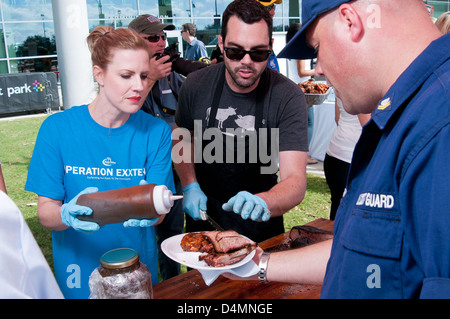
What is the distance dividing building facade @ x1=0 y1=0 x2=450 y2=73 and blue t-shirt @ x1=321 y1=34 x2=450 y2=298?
52.2ft

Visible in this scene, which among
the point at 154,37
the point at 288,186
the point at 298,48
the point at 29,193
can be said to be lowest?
the point at 29,193

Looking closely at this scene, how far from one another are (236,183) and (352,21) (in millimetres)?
1770

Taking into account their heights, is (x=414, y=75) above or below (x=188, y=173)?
above

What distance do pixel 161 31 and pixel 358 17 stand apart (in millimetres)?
2445

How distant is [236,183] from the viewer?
270 centimetres

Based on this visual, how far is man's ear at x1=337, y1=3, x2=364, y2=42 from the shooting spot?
3.34 ft

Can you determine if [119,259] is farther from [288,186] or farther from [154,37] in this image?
[154,37]

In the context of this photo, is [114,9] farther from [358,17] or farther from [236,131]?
[358,17]

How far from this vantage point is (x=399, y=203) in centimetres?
86

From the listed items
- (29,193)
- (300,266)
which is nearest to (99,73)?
(300,266)

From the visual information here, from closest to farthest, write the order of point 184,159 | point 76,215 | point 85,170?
point 76,215
point 85,170
point 184,159

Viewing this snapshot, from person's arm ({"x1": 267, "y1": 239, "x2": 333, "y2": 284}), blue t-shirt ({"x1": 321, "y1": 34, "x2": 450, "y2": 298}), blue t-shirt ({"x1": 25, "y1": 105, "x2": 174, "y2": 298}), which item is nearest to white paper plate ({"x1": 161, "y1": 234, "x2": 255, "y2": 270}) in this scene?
person's arm ({"x1": 267, "y1": 239, "x2": 333, "y2": 284})

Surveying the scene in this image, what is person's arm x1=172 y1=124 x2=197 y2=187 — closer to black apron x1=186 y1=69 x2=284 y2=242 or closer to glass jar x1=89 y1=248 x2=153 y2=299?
black apron x1=186 y1=69 x2=284 y2=242
